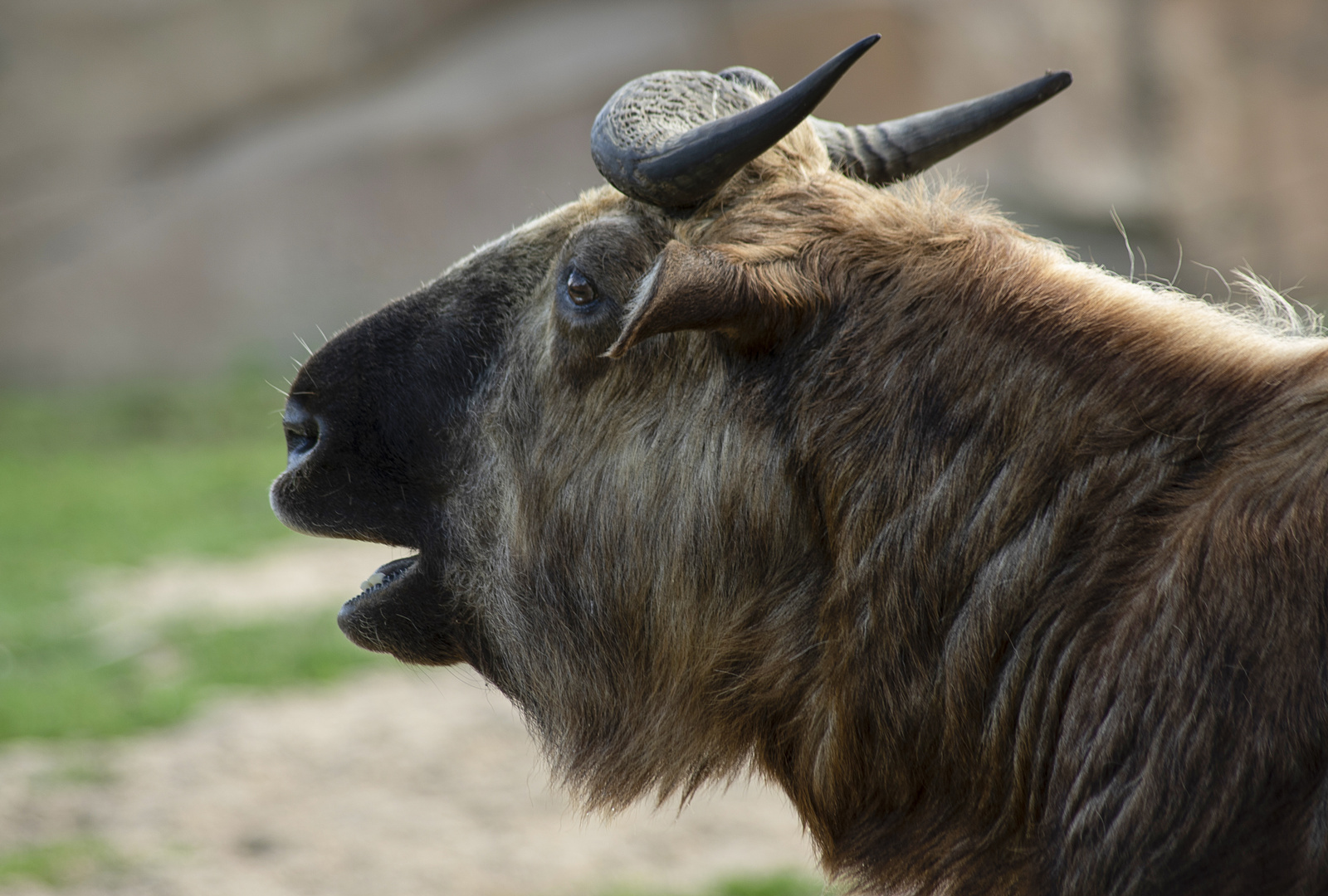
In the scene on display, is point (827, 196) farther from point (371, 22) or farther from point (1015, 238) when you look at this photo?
point (371, 22)

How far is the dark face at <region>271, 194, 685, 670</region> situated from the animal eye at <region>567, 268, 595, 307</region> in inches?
3.7

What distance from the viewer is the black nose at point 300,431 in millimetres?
2971

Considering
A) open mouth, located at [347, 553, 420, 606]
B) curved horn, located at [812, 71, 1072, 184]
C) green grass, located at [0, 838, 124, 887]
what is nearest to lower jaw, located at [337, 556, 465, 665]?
open mouth, located at [347, 553, 420, 606]

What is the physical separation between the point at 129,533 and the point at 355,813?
16.1 feet

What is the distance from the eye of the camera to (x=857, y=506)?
7.65 feet

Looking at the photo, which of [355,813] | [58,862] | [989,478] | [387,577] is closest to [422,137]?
[355,813]

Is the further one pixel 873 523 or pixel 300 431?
pixel 300 431

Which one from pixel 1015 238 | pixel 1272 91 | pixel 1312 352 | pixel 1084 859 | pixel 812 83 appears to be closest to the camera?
pixel 1084 859

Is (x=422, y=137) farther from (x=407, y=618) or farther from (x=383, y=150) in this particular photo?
(x=407, y=618)

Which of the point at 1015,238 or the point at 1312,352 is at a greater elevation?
the point at 1015,238

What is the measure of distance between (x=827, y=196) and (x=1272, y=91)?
1298 centimetres

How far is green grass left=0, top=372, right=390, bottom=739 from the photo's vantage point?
6551 millimetres

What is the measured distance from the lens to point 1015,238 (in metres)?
2.54

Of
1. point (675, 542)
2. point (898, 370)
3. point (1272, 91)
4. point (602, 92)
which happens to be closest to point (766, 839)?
point (675, 542)
